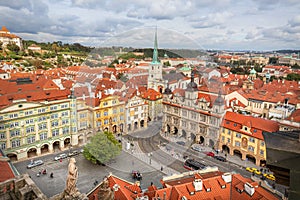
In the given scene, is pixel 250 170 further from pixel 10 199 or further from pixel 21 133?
pixel 21 133

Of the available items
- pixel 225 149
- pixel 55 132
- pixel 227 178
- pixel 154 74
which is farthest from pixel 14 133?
pixel 225 149

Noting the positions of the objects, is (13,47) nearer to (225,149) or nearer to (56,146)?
(56,146)

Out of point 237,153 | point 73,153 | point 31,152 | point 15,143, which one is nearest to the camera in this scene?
point 15,143

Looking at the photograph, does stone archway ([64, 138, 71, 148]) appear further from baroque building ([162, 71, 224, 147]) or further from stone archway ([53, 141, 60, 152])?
baroque building ([162, 71, 224, 147])

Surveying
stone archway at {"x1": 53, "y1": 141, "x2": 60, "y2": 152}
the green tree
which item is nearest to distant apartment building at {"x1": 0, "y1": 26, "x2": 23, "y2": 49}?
the green tree

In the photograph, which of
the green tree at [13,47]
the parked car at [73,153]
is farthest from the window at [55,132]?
the green tree at [13,47]

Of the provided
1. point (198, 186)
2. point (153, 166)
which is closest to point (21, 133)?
point (153, 166)

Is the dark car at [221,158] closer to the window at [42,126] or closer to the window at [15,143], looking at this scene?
the window at [42,126]

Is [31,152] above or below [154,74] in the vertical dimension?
below

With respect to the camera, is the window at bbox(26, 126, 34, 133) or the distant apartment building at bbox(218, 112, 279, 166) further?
the window at bbox(26, 126, 34, 133)
